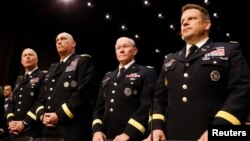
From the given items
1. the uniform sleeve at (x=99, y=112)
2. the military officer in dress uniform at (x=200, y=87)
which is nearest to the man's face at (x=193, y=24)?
the military officer in dress uniform at (x=200, y=87)

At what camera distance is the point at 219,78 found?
2.01 m

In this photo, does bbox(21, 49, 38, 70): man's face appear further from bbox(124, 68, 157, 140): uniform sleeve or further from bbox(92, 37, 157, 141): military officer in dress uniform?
bbox(124, 68, 157, 140): uniform sleeve

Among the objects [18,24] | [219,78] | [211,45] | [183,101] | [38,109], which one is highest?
[18,24]

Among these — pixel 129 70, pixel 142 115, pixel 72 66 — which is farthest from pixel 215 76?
pixel 72 66

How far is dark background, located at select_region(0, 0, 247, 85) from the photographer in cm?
664

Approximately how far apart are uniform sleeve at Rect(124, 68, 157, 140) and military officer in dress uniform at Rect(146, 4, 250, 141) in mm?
371

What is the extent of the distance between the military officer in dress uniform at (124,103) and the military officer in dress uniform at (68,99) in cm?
14

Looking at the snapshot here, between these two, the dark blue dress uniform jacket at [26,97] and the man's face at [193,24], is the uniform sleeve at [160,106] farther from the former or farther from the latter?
the dark blue dress uniform jacket at [26,97]

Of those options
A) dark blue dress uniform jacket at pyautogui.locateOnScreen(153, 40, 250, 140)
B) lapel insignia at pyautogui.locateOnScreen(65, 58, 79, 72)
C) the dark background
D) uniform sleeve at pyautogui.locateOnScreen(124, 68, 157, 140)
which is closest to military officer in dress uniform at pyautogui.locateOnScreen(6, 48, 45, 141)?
lapel insignia at pyautogui.locateOnScreen(65, 58, 79, 72)

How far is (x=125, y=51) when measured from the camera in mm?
3131

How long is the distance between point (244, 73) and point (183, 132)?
495mm

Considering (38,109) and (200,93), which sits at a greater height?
(200,93)

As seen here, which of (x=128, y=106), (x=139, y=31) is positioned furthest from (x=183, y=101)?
(x=139, y=31)

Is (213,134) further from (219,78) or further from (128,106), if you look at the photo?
(128,106)
